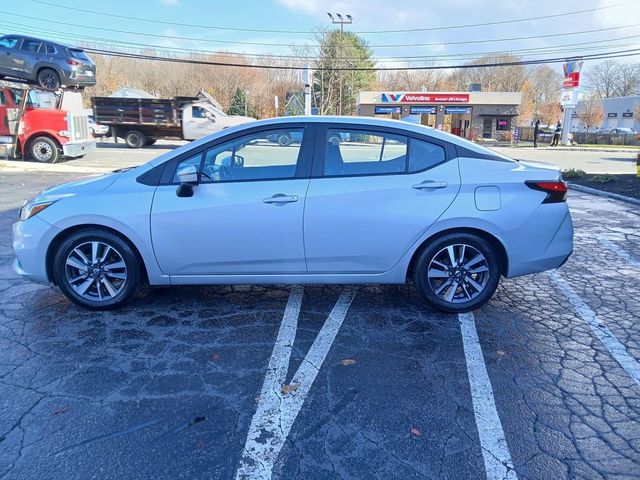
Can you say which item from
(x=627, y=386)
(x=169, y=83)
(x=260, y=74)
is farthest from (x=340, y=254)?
(x=169, y=83)

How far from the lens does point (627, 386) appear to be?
9.71ft

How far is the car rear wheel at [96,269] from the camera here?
Answer: 388 cm

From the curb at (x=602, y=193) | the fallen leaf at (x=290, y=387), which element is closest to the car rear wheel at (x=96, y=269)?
the fallen leaf at (x=290, y=387)

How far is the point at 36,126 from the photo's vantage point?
14516mm

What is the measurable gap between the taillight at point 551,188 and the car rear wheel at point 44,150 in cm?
1533

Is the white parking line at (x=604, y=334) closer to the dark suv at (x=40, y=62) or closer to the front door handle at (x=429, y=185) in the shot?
the front door handle at (x=429, y=185)

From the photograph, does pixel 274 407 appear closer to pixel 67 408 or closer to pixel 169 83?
pixel 67 408

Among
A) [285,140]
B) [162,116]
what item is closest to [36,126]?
[162,116]

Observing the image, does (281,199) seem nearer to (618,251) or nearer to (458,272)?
(458,272)

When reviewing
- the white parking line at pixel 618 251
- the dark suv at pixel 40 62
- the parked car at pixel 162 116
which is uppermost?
the dark suv at pixel 40 62

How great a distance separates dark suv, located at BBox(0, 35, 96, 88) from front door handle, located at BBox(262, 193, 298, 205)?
1632 cm

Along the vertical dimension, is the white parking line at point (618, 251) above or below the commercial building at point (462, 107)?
below

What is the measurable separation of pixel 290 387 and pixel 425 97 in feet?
135

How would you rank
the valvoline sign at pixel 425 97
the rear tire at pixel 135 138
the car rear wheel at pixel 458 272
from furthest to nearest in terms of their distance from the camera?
the valvoline sign at pixel 425 97 < the rear tire at pixel 135 138 < the car rear wheel at pixel 458 272
